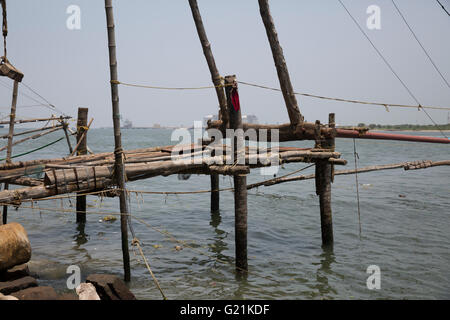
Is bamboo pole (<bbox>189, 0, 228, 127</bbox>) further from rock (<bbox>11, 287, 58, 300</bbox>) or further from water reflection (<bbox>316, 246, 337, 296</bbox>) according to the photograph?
rock (<bbox>11, 287, 58, 300</bbox>)

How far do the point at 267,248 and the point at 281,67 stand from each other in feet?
16.5

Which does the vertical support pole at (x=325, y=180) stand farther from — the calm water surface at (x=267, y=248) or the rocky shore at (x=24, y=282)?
the rocky shore at (x=24, y=282)

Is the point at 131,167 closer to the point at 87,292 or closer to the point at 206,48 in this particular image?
the point at 87,292

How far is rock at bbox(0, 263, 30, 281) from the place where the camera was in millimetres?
6695

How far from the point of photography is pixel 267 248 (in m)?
11.3

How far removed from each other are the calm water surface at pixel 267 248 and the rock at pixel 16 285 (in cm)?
129

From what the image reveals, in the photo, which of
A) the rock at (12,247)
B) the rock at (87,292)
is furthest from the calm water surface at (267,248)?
the rock at (87,292)

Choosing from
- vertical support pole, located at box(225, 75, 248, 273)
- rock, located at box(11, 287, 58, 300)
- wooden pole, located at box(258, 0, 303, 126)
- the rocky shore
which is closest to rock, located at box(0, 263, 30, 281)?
the rocky shore

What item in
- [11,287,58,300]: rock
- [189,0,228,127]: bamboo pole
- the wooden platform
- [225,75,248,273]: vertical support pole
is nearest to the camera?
[11,287,58,300]: rock

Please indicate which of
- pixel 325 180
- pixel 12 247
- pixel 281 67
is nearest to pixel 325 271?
pixel 325 180

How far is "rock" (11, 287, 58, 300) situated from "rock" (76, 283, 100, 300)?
0.38 metres

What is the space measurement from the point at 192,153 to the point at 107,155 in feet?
6.86

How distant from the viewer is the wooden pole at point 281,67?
10.1 m
